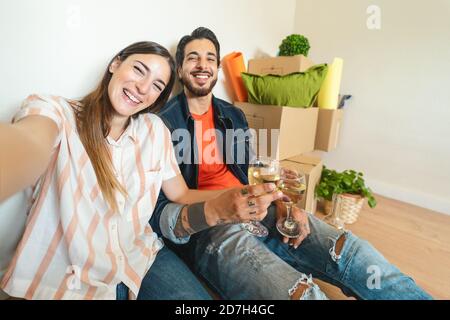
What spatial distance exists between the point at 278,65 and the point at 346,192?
2.55 feet

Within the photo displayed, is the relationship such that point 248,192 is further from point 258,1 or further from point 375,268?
point 258,1

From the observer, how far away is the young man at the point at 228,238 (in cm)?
56

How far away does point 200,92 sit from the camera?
0.84 meters

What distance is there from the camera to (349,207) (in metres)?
1.26

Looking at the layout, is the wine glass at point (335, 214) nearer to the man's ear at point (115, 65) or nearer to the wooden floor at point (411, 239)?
the wooden floor at point (411, 239)

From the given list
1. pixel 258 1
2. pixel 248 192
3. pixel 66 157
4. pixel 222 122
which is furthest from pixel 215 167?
pixel 258 1

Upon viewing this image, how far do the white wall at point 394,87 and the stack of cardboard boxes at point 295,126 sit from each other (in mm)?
369

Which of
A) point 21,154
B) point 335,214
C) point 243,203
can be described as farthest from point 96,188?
point 335,214

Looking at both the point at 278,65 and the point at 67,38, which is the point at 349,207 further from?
the point at 67,38

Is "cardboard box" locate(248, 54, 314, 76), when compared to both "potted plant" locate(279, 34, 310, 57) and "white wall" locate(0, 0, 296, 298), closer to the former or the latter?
"potted plant" locate(279, 34, 310, 57)

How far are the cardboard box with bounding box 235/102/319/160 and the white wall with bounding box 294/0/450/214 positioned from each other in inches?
23.0

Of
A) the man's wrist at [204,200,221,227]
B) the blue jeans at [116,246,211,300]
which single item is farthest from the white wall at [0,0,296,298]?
the man's wrist at [204,200,221,227]

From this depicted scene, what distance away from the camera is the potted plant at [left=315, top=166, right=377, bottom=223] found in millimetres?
1261

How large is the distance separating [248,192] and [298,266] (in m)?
0.36
